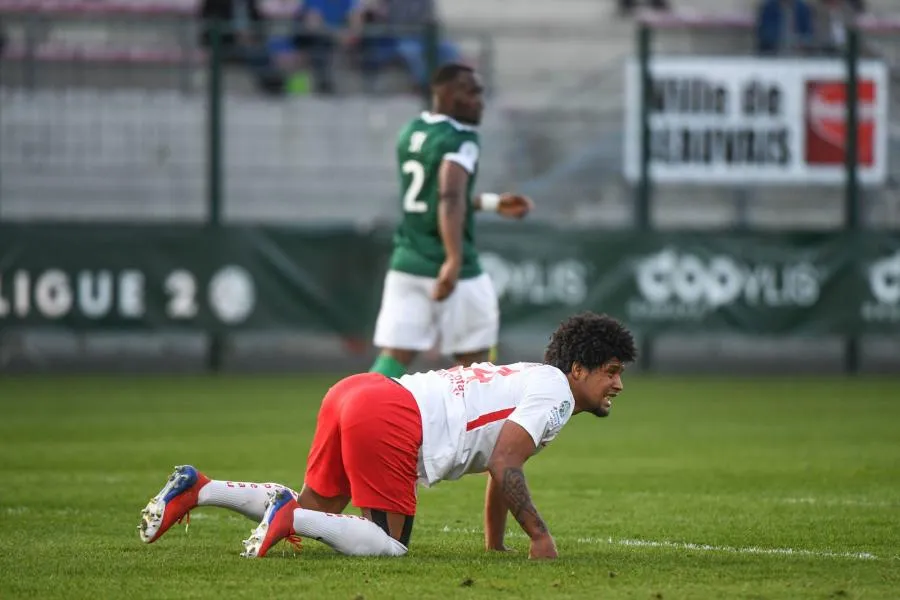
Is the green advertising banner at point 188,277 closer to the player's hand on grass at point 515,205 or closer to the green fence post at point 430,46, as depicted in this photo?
the green fence post at point 430,46

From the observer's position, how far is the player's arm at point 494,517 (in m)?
6.62

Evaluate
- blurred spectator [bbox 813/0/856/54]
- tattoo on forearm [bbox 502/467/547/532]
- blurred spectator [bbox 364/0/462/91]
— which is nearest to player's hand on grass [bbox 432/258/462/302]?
tattoo on forearm [bbox 502/467/547/532]

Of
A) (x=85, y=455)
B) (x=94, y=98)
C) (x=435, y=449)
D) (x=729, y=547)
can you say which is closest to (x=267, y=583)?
(x=435, y=449)

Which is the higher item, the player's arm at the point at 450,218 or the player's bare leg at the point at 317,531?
the player's arm at the point at 450,218

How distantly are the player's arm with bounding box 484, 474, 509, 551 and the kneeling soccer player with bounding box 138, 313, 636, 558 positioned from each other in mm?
11

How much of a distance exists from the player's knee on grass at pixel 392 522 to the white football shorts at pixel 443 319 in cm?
317

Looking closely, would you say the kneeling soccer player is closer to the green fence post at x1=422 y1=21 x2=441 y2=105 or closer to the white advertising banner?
the green fence post at x1=422 y1=21 x2=441 y2=105

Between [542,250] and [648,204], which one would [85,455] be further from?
[648,204]

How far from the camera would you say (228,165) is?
709 inches

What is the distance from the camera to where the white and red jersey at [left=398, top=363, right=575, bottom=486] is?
252 inches

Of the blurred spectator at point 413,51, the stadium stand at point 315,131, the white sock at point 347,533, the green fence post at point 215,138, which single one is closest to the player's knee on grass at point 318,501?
the white sock at point 347,533

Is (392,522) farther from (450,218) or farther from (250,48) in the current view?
(250,48)

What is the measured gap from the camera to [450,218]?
30.9 ft

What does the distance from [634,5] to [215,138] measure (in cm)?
656
